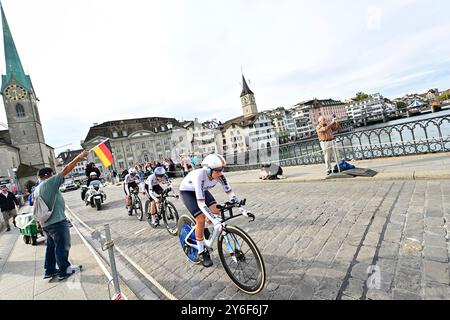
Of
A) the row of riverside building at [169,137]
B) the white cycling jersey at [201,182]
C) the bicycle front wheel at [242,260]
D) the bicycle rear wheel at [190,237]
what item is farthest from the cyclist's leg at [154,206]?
the row of riverside building at [169,137]

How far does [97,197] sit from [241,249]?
11.4 meters

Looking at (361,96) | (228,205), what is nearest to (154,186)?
(228,205)

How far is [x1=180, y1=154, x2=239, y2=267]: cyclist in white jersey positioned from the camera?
340 centimetres

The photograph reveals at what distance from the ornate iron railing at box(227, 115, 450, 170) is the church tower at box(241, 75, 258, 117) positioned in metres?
94.3

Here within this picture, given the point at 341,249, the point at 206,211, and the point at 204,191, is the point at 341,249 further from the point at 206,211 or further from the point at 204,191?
the point at 204,191

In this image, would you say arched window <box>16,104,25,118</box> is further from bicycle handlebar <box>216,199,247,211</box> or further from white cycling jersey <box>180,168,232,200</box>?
bicycle handlebar <box>216,199,247,211</box>

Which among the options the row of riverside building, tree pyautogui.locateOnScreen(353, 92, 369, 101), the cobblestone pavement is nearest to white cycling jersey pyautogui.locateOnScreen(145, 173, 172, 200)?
the cobblestone pavement

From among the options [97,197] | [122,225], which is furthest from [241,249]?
[97,197]

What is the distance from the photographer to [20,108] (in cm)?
6000

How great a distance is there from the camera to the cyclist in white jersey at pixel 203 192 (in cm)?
340

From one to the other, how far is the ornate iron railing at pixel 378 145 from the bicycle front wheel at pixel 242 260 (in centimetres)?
675

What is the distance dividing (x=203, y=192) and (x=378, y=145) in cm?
995

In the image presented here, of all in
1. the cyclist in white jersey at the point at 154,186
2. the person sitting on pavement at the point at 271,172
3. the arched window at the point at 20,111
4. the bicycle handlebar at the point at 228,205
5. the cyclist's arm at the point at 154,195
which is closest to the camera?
the bicycle handlebar at the point at 228,205

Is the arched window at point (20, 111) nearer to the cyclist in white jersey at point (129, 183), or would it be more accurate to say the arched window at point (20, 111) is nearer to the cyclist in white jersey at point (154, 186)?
the cyclist in white jersey at point (129, 183)
